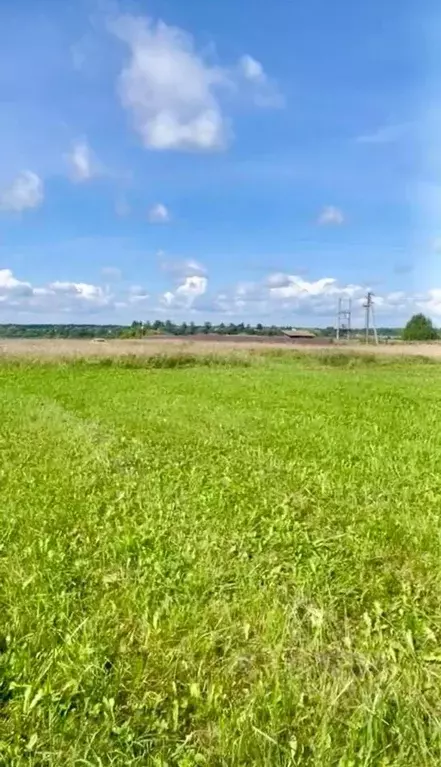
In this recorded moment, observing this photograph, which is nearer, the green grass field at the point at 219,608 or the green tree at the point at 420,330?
the green grass field at the point at 219,608

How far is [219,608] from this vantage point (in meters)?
3.76

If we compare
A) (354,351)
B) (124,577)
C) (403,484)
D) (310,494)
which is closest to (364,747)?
(124,577)

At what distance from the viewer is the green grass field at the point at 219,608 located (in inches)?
105

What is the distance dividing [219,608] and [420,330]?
305ft

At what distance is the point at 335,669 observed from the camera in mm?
3170

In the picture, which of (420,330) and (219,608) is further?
(420,330)

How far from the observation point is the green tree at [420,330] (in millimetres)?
90938

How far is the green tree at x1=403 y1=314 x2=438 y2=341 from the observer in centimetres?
9094

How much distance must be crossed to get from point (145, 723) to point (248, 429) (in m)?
8.27

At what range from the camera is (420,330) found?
91875mm

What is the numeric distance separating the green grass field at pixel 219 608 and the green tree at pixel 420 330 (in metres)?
86.5

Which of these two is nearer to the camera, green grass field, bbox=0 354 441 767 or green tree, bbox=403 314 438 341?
green grass field, bbox=0 354 441 767

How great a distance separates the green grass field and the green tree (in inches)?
3406

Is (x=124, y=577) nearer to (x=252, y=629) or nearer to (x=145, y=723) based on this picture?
(x=252, y=629)
